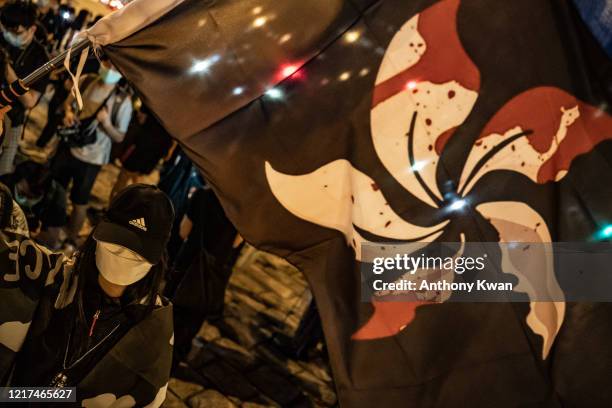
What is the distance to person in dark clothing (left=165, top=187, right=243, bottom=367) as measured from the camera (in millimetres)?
4223

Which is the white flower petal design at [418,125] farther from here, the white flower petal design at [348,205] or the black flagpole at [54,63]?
the black flagpole at [54,63]

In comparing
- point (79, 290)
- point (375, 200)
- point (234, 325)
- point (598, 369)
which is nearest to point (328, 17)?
point (375, 200)

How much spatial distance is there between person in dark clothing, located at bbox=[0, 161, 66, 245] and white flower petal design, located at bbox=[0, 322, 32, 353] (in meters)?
2.81

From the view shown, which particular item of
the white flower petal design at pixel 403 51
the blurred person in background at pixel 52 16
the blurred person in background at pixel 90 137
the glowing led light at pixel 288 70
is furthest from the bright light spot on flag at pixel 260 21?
the blurred person in background at pixel 52 16

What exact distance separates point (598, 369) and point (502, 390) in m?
0.47

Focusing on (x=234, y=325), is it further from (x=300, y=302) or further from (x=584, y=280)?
(x=584, y=280)

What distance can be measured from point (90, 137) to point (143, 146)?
548 millimetres

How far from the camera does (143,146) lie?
5.78 meters

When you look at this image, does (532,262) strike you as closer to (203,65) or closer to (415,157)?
(415,157)

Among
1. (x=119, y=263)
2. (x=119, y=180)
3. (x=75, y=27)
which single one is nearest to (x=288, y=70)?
(x=119, y=263)

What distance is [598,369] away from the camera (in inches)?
97.7

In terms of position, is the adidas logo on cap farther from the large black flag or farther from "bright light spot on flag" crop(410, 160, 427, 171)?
"bright light spot on flag" crop(410, 160, 427, 171)

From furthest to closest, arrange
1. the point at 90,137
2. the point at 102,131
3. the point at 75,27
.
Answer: the point at 75,27 → the point at 102,131 → the point at 90,137

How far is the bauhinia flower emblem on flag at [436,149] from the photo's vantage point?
2484 millimetres
